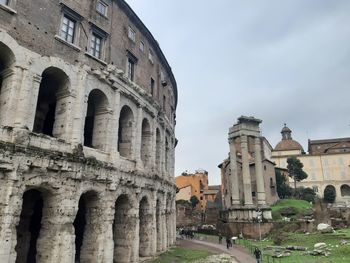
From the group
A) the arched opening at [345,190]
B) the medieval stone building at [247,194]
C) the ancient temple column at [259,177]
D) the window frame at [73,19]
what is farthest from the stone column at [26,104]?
the arched opening at [345,190]

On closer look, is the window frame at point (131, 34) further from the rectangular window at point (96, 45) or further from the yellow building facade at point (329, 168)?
the yellow building facade at point (329, 168)

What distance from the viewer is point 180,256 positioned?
19141mm

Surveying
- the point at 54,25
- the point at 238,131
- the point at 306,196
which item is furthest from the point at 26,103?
the point at 306,196

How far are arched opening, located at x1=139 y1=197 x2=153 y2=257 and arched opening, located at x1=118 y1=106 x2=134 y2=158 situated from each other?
3.37 meters

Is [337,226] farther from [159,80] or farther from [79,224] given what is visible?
[79,224]

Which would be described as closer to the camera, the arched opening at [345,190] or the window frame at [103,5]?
the window frame at [103,5]

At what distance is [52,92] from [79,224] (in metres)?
7.82

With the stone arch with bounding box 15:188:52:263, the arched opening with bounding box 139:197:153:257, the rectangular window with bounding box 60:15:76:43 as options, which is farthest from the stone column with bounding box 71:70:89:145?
the arched opening with bounding box 139:197:153:257

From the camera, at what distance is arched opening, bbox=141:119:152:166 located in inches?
778

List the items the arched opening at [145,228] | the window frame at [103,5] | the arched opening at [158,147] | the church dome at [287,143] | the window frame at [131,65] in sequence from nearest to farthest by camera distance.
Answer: the window frame at [103,5] → the arched opening at [145,228] → the window frame at [131,65] → the arched opening at [158,147] → the church dome at [287,143]

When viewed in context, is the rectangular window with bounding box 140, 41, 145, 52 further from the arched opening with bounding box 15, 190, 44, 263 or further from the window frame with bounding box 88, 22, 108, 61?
the arched opening with bounding box 15, 190, 44, 263

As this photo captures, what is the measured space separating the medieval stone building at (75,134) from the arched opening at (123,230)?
0.05 m

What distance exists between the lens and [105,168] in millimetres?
14438

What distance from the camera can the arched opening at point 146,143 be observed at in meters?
19.8
